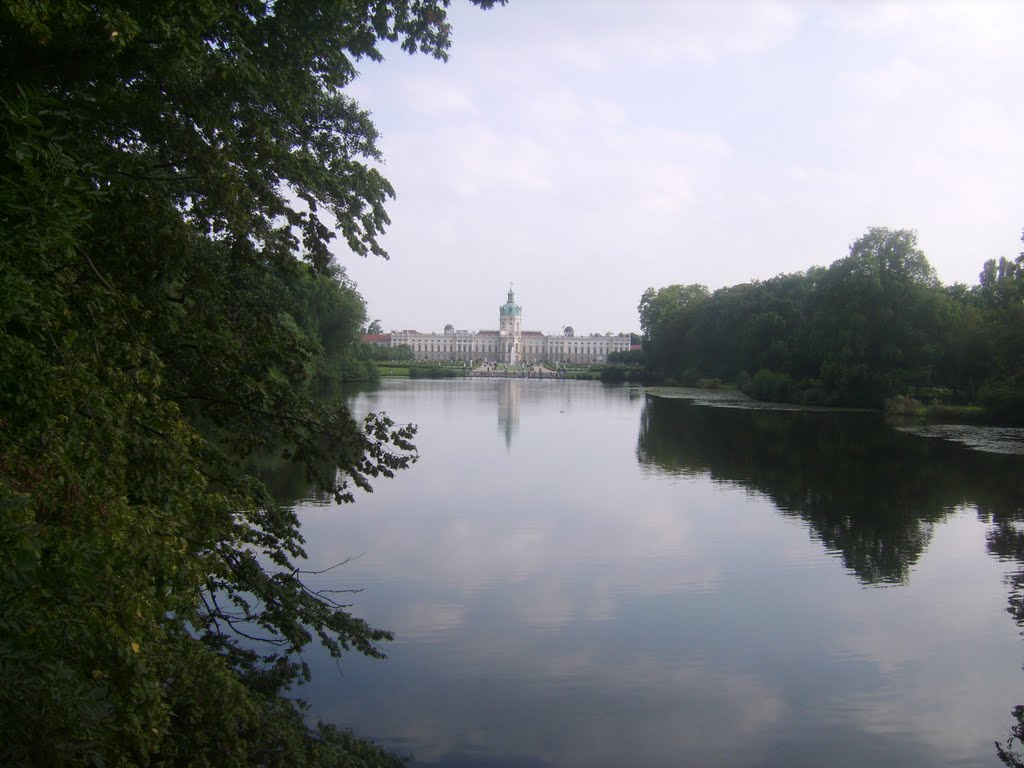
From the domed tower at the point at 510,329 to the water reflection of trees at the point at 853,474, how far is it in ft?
378

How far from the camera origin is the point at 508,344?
489 ft

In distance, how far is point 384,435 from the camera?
5859 mm

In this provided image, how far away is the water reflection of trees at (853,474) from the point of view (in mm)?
13180

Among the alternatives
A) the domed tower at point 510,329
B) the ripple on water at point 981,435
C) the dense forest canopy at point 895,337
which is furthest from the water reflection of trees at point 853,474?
the domed tower at point 510,329

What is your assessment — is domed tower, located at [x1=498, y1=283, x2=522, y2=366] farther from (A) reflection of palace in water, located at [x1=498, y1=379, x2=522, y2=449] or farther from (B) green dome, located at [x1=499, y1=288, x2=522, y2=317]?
(A) reflection of palace in water, located at [x1=498, y1=379, x2=522, y2=449]

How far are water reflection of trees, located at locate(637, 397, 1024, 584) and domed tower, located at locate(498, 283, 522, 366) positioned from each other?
115324 millimetres

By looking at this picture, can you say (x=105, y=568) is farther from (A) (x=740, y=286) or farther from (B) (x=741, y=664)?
(A) (x=740, y=286)

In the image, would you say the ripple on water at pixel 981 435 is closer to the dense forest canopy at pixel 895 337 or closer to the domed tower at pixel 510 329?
the dense forest canopy at pixel 895 337

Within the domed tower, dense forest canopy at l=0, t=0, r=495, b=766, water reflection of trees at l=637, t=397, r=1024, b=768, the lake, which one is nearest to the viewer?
dense forest canopy at l=0, t=0, r=495, b=766

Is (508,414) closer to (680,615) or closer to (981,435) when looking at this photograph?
(981,435)

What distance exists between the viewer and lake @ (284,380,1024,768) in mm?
6758

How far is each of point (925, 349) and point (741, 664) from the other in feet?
115

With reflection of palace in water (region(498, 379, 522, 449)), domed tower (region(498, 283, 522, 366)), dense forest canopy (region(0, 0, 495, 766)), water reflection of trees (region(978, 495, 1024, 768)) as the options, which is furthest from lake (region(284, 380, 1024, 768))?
domed tower (region(498, 283, 522, 366))

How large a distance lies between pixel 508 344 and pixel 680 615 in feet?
459
